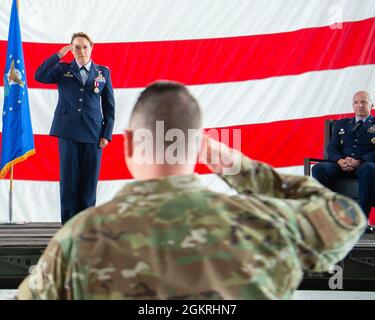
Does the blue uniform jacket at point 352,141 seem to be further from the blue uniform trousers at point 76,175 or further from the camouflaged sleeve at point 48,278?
the camouflaged sleeve at point 48,278

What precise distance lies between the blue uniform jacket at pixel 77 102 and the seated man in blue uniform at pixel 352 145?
127cm

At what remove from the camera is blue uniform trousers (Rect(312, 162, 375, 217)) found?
3.04m

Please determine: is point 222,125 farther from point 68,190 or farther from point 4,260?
point 4,260

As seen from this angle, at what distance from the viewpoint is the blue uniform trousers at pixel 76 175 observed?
9.65 ft

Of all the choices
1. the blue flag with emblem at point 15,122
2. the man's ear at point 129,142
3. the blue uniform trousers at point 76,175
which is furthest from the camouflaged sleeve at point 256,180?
the blue flag with emblem at point 15,122

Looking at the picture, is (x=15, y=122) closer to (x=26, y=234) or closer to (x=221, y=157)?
(x=26, y=234)

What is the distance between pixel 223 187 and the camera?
3842mm

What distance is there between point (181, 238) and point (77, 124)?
7.93 ft

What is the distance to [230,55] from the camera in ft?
12.8

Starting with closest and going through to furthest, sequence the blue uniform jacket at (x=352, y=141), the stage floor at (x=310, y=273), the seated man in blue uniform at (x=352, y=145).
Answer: the stage floor at (x=310, y=273) < the seated man in blue uniform at (x=352, y=145) < the blue uniform jacket at (x=352, y=141)

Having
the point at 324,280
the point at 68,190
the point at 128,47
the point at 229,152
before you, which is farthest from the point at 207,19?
the point at 229,152

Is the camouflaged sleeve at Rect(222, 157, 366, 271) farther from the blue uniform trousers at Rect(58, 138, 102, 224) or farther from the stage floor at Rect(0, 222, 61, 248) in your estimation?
the blue uniform trousers at Rect(58, 138, 102, 224)

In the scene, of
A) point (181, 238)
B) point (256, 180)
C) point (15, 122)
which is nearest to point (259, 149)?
point (15, 122)

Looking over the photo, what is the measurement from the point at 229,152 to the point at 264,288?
0.20 metres
